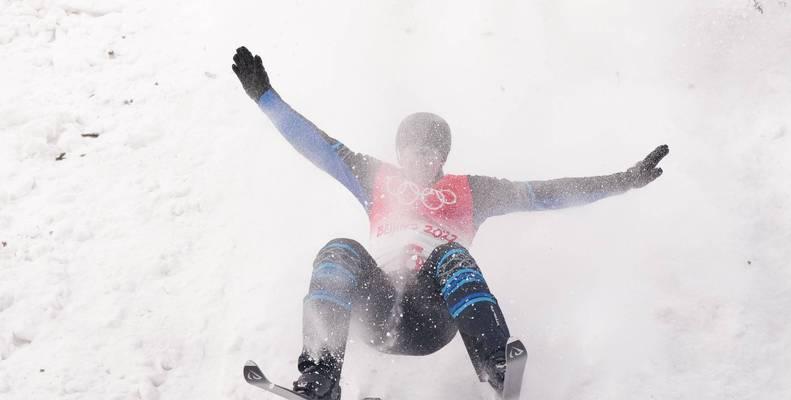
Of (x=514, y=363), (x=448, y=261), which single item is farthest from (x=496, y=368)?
(x=448, y=261)

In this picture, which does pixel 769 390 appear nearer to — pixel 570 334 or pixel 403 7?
pixel 570 334

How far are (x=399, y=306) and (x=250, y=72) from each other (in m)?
1.52

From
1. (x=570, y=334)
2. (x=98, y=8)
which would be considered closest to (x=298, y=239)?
(x=570, y=334)

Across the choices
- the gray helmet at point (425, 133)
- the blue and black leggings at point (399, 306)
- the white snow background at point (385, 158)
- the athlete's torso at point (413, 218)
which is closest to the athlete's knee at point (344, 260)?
the blue and black leggings at point (399, 306)

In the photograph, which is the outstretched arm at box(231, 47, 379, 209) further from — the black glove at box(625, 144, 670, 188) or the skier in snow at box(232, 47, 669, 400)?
the black glove at box(625, 144, 670, 188)

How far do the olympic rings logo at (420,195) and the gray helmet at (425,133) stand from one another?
10.2 inches

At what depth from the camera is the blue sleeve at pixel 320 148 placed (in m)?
3.85

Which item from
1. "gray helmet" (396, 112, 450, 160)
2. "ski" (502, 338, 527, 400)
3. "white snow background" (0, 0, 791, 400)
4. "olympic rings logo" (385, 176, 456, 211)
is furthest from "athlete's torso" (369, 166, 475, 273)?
"ski" (502, 338, 527, 400)

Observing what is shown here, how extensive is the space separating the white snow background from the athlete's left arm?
0.61 meters

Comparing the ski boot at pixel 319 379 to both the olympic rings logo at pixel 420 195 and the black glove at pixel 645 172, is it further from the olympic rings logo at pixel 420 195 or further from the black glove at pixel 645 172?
the black glove at pixel 645 172

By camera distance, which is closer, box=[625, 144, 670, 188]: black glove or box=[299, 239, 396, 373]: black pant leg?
box=[299, 239, 396, 373]: black pant leg

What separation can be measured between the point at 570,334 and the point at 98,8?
5.68 meters

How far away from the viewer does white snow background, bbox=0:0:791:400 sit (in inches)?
145

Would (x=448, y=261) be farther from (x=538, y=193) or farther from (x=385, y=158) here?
(x=385, y=158)
